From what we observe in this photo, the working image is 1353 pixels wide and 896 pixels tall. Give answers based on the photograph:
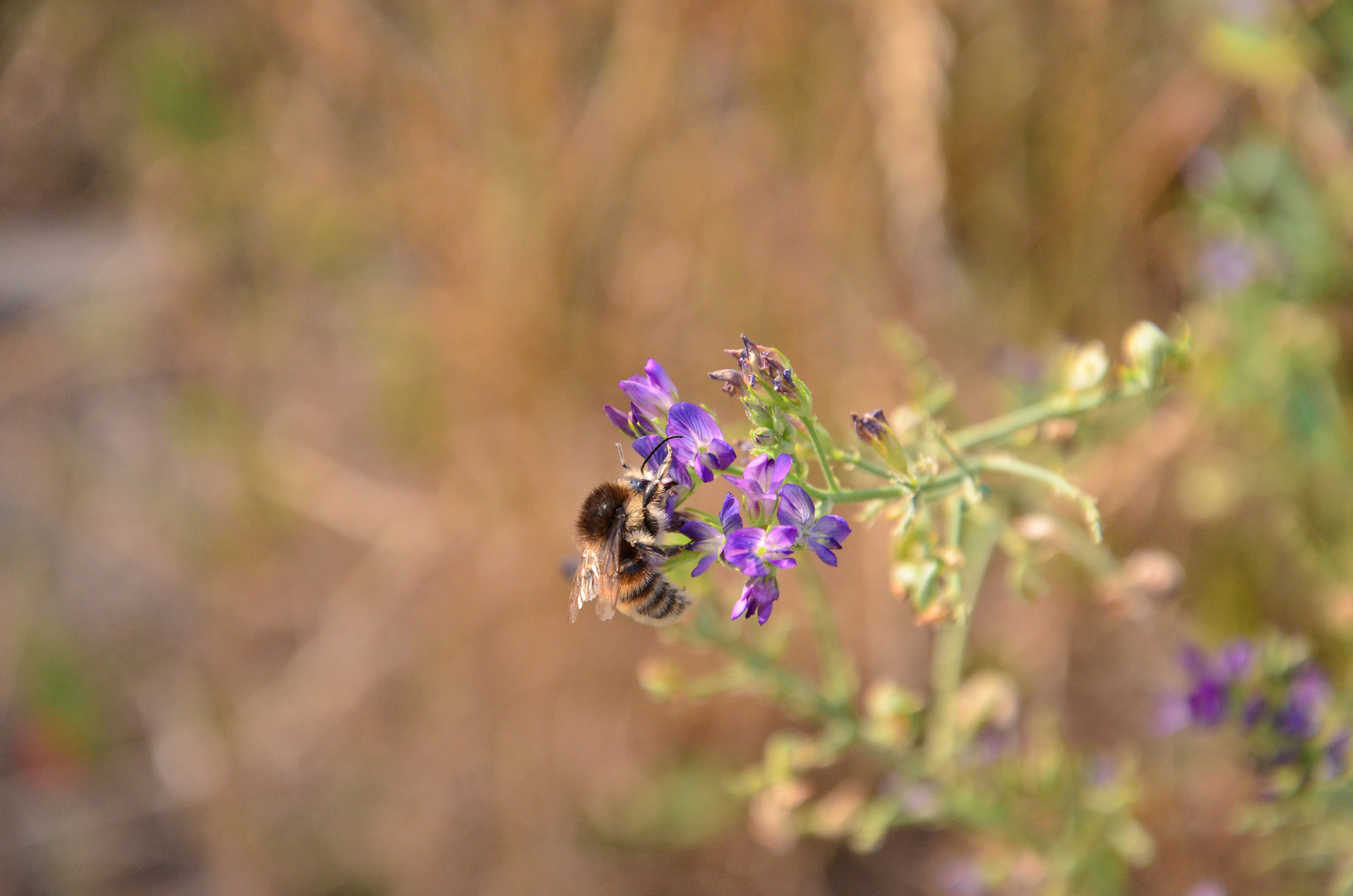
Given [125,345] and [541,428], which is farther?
[125,345]

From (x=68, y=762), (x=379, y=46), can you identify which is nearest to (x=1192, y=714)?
(x=379, y=46)

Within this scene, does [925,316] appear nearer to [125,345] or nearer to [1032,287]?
A: [1032,287]

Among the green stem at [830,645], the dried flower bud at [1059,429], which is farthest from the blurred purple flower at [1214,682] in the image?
the green stem at [830,645]

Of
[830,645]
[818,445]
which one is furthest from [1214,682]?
[818,445]

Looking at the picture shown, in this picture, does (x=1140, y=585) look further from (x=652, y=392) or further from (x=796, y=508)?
(x=652, y=392)

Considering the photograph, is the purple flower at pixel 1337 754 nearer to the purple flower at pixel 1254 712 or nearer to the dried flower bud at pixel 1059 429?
the purple flower at pixel 1254 712
